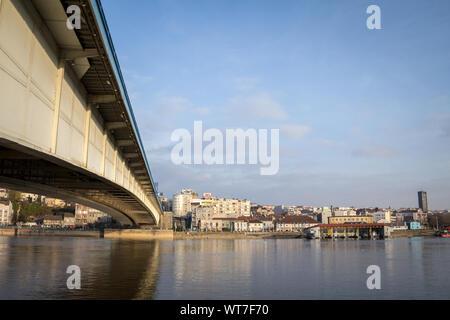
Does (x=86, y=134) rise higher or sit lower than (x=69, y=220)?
higher

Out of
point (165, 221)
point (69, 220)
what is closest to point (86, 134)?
point (165, 221)

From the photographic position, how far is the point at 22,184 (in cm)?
2480

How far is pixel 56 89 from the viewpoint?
1283cm

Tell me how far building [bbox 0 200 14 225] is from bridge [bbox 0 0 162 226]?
15586cm

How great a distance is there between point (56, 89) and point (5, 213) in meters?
169

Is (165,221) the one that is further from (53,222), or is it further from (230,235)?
(53,222)

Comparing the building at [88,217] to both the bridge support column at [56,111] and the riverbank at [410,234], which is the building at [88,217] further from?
the bridge support column at [56,111]

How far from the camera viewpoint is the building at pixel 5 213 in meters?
154

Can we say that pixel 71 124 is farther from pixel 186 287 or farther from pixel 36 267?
pixel 36 267

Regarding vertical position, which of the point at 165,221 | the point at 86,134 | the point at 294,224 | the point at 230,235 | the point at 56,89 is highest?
the point at 56,89

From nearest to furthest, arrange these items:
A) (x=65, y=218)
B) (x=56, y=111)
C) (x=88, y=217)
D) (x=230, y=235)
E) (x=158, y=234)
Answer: (x=56, y=111)
(x=158, y=234)
(x=230, y=235)
(x=65, y=218)
(x=88, y=217)

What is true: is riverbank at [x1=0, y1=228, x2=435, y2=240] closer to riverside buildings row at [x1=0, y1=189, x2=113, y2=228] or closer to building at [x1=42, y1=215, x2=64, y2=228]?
riverside buildings row at [x1=0, y1=189, x2=113, y2=228]

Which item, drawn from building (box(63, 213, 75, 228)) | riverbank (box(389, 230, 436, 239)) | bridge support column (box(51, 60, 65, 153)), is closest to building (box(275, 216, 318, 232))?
riverbank (box(389, 230, 436, 239))
